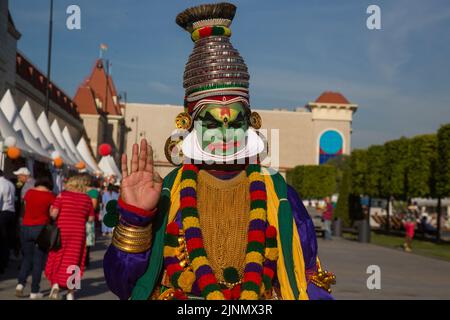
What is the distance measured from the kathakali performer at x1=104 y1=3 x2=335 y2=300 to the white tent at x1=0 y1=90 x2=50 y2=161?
12098 mm

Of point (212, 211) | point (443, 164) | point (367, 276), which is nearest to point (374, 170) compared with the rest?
point (443, 164)

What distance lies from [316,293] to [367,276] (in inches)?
476

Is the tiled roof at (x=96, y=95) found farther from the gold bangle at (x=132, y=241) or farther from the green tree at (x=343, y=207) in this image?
the gold bangle at (x=132, y=241)

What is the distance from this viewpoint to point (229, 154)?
9.89 ft

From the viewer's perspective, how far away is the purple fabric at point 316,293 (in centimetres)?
283

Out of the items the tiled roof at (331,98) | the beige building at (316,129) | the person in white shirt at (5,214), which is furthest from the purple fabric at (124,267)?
the tiled roof at (331,98)

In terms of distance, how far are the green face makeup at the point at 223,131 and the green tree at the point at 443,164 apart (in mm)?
25724

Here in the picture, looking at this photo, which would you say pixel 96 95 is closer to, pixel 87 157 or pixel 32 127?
pixel 87 157

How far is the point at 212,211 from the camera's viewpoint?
9.98 ft

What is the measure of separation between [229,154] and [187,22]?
71cm

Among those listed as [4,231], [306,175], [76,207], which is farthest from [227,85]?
[306,175]

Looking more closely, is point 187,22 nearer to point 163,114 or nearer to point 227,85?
point 227,85
